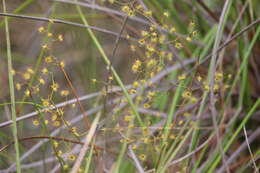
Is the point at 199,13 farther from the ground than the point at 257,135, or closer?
farther from the ground

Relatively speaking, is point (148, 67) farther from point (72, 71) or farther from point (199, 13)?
point (72, 71)

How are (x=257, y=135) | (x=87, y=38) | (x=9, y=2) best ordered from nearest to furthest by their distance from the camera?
(x=257, y=135) → (x=87, y=38) → (x=9, y=2)

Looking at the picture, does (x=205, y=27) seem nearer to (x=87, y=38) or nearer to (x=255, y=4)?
(x=255, y=4)

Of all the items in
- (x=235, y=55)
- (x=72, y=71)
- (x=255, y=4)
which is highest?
(x=255, y=4)

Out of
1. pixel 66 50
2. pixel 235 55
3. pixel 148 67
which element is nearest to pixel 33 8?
pixel 66 50

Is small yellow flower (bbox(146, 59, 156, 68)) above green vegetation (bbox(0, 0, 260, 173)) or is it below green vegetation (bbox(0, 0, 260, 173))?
above

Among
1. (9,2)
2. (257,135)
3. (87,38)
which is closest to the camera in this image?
(257,135)

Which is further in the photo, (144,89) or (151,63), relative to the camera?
(144,89)

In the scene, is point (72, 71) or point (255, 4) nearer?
point (255, 4)

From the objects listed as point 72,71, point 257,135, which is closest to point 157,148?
point 257,135

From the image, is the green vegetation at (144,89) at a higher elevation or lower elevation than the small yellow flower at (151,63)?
lower
